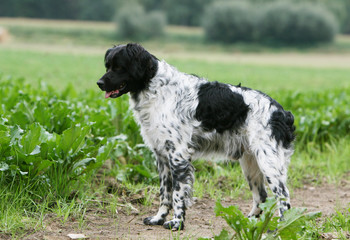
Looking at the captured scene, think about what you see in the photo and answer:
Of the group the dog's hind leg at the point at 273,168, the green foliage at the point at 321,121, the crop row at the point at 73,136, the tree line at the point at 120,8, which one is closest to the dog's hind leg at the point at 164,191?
the crop row at the point at 73,136

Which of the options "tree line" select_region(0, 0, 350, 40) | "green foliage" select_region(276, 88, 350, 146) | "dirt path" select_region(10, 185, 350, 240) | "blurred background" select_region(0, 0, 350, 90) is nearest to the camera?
"dirt path" select_region(10, 185, 350, 240)

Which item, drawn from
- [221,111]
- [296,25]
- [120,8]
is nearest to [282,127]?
[221,111]

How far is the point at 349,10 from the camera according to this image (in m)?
79.6

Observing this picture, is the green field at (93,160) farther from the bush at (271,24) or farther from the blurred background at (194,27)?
the bush at (271,24)

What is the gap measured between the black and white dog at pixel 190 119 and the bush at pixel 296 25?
205ft

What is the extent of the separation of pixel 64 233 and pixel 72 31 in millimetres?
59453

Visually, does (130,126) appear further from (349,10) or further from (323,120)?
(349,10)

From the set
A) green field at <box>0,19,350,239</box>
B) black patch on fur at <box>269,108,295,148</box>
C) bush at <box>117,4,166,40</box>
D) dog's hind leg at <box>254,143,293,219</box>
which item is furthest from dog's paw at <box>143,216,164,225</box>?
bush at <box>117,4,166,40</box>

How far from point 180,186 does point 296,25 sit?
6440 centimetres

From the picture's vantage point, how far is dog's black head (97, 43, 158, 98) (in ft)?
14.4

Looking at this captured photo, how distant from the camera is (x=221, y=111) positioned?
4.49 metres

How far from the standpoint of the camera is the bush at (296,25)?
64.6m

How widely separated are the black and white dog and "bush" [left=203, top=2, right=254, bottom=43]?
203 ft

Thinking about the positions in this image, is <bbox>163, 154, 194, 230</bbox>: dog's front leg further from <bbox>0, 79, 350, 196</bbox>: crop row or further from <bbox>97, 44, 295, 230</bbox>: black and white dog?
<bbox>0, 79, 350, 196</bbox>: crop row
